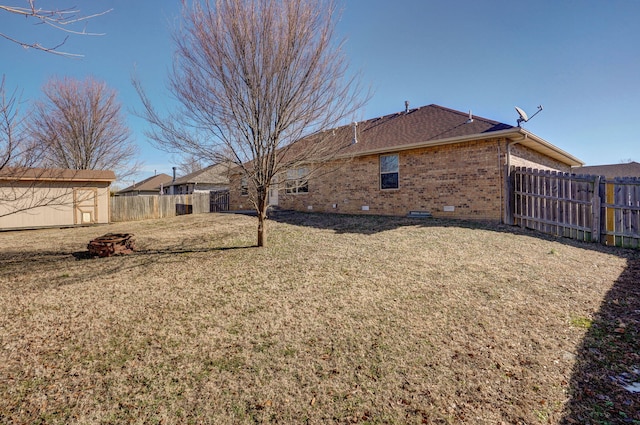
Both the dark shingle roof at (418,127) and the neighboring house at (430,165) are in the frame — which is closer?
the neighboring house at (430,165)

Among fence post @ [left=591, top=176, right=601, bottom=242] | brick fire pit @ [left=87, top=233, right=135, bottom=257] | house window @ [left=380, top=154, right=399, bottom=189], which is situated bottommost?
brick fire pit @ [left=87, top=233, right=135, bottom=257]

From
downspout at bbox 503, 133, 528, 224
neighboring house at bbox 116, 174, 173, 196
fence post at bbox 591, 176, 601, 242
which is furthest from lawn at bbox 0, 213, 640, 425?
neighboring house at bbox 116, 174, 173, 196

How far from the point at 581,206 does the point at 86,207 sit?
20.2m

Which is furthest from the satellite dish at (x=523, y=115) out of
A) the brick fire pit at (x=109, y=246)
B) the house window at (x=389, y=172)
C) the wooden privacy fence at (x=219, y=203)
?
the wooden privacy fence at (x=219, y=203)

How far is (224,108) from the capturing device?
5410mm

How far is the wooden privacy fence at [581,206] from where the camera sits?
771 cm

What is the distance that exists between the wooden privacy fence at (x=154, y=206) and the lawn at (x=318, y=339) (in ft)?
40.4

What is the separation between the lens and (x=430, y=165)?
10953 mm

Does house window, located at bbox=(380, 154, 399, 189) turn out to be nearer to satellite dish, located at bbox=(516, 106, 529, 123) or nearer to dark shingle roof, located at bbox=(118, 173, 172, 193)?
satellite dish, located at bbox=(516, 106, 529, 123)

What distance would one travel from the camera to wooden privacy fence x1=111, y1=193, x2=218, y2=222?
17.2m

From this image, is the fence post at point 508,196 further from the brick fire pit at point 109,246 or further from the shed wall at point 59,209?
the shed wall at point 59,209

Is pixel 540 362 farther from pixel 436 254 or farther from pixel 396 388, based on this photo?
pixel 436 254

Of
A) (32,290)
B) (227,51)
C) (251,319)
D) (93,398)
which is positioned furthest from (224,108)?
(93,398)

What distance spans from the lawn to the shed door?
1062 centimetres
